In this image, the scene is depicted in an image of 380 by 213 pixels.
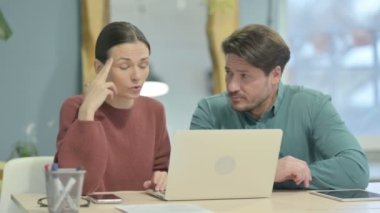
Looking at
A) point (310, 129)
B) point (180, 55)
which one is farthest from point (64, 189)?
point (180, 55)

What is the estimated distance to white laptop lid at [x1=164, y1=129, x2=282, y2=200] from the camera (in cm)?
169

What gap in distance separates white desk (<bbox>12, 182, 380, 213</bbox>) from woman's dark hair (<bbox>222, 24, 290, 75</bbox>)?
1.74 feet

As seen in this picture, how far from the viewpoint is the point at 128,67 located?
6.75 ft

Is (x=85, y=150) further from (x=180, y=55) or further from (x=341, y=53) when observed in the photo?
(x=341, y=53)

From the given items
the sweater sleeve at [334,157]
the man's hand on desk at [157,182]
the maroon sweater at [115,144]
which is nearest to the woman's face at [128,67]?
the maroon sweater at [115,144]

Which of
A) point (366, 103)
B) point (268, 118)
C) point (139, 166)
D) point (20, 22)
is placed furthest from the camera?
point (366, 103)

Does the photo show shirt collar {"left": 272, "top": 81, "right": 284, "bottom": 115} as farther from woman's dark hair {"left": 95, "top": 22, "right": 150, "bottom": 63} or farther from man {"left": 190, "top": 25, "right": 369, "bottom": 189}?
woman's dark hair {"left": 95, "top": 22, "right": 150, "bottom": 63}

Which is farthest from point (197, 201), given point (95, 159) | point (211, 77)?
point (211, 77)

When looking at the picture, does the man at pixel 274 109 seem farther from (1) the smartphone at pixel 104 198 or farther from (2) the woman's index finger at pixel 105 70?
(1) the smartphone at pixel 104 198

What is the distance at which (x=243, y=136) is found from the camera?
1.74 metres

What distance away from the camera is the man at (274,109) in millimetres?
2191

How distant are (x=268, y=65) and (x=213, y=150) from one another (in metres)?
0.65

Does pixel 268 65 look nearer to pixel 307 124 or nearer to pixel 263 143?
pixel 307 124

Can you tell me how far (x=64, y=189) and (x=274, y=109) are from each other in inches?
40.1
